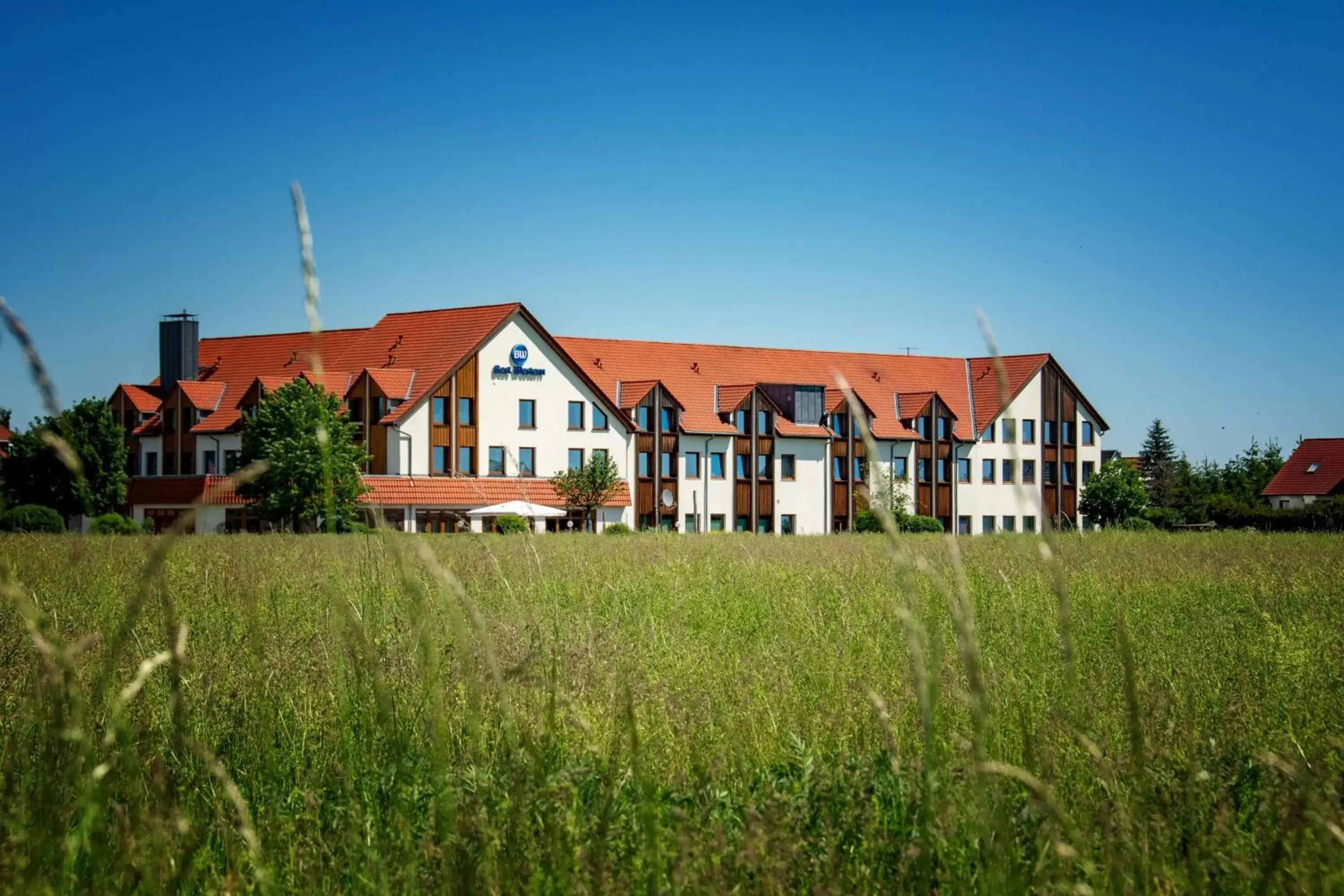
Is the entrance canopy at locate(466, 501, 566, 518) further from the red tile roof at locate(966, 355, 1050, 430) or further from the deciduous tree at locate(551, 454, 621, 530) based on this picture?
the red tile roof at locate(966, 355, 1050, 430)

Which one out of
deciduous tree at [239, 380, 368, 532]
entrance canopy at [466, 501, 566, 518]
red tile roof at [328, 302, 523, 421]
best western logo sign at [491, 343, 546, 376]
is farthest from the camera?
best western logo sign at [491, 343, 546, 376]

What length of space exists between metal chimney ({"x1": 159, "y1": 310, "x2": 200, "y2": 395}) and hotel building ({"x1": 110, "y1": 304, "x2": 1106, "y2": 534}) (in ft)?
0.30

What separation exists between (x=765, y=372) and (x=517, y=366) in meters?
16.3

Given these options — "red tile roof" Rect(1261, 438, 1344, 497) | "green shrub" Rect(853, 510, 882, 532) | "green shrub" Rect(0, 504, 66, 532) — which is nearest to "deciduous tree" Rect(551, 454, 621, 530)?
"green shrub" Rect(853, 510, 882, 532)

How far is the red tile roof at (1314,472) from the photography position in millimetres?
84688

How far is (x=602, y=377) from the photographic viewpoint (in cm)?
6203

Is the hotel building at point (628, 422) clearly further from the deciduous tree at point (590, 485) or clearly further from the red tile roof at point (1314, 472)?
the red tile roof at point (1314, 472)

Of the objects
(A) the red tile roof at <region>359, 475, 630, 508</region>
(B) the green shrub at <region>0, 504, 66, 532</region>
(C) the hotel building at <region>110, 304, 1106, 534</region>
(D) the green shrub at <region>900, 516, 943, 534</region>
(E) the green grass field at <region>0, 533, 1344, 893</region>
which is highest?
(C) the hotel building at <region>110, 304, 1106, 534</region>

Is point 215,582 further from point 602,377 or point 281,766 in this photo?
point 602,377

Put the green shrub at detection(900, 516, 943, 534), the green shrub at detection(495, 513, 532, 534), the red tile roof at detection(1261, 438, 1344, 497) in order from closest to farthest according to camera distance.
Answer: the green shrub at detection(495, 513, 532, 534), the green shrub at detection(900, 516, 943, 534), the red tile roof at detection(1261, 438, 1344, 497)

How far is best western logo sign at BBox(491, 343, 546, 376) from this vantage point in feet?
182

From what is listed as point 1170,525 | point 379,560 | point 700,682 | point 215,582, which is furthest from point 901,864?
point 1170,525

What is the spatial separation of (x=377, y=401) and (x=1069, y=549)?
38.8 metres

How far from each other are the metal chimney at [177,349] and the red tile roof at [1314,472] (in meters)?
72.8
